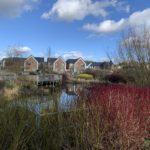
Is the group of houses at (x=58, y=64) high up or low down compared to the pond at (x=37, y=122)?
up

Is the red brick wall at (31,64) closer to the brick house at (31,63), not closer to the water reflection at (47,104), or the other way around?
the brick house at (31,63)

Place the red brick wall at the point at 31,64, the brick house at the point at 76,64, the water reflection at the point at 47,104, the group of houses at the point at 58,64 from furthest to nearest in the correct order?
the brick house at the point at 76,64 → the red brick wall at the point at 31,64 → the group of houses at the point at 58,64 → the water reflection at the point at 47,104

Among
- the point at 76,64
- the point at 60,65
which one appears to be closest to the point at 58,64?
the point at 60,65

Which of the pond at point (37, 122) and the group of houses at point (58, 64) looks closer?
the pond at point (37, 122)

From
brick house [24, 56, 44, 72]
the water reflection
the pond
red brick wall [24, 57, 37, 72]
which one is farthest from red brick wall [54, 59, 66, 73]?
the pond

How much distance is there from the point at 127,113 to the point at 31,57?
82328 mm

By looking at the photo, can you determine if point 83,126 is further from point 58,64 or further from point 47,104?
point 58,64

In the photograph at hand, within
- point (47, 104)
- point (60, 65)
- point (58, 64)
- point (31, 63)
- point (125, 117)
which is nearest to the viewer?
point (125, 117)

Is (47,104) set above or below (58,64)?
below

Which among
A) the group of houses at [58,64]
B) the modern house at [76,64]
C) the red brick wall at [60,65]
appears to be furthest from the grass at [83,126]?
the modern house at [76,64]

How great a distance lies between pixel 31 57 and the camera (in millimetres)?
86188

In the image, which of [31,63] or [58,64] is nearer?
[31,63]

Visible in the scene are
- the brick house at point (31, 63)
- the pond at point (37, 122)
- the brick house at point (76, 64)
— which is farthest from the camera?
the brick house at point (76, 64)

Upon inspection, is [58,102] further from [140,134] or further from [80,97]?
[140,134]
